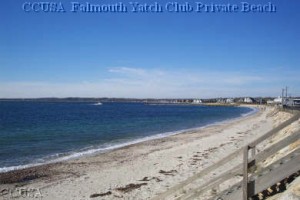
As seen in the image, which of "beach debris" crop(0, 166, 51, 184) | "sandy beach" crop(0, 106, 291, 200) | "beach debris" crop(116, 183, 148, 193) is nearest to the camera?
"sandy beach" crop(0, 106, 291, 200)

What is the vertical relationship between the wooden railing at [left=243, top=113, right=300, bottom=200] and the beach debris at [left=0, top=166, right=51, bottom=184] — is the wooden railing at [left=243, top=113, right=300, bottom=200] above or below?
above

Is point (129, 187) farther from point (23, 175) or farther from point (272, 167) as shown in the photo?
point (272, 167)

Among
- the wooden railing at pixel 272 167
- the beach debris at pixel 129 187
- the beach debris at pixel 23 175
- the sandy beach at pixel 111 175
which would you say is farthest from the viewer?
the beach debris at pixel 23 175

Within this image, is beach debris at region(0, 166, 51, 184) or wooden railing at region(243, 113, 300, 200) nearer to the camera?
wooden railing at region(243, 113, 300, 200)

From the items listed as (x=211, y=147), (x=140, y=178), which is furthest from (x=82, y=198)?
(x=211, y=147)

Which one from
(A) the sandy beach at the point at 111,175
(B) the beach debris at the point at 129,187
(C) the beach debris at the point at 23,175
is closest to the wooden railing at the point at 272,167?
(A) the sandy beach at the point at 111,175

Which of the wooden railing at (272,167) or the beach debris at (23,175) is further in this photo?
the beach debris at (23,175)

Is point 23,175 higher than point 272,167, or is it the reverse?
point 272,167

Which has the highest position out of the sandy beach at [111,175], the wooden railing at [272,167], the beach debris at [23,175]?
the wooden railing at [272,167]

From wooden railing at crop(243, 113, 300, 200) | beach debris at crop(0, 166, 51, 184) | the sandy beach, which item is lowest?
beach debris at crop(0, 166, 51, 184)

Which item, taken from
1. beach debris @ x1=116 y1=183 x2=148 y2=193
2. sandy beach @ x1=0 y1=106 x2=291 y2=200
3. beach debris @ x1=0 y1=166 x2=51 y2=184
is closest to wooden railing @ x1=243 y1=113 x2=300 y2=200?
sandy beach @ x1=0 y1=106 x2=291 y2=200

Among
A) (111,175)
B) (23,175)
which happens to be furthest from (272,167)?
(23,175)

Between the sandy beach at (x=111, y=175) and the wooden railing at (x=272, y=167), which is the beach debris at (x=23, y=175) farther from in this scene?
the wooden railing at (x=272, y=167)

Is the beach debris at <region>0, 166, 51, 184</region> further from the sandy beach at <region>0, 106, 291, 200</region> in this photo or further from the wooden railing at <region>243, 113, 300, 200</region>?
the wooden railing at <region>243, 113, 300, 200</region>
